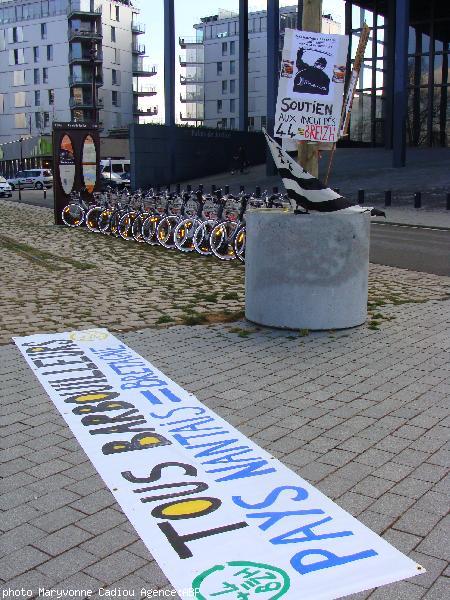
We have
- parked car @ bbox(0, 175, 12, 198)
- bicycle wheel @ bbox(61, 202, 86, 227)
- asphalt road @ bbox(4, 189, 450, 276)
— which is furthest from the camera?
parked car @ bbox(0, 175, 12, 198)

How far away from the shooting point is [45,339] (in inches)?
273

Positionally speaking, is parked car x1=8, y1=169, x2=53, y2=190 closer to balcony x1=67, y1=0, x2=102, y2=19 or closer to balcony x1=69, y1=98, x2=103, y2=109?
balcony x1=69, y1=98, x2=103, y2=109

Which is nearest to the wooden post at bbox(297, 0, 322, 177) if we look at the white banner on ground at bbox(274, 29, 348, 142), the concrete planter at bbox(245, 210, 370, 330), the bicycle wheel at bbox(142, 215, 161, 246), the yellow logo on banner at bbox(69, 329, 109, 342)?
the white banner on ground at bbox(274, 29, 348, 142)

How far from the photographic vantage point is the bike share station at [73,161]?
19.8 m

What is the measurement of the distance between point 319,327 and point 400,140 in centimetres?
3015

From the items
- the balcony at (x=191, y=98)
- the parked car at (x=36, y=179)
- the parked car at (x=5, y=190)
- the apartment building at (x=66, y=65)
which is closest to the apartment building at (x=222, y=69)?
the balcony at (x=191, y=98)

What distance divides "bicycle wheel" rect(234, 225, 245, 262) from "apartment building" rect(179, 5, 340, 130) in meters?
72.1

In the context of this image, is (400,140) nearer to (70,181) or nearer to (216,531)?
(70,181)

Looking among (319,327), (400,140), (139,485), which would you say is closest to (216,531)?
(139,485)

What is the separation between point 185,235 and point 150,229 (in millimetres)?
1617

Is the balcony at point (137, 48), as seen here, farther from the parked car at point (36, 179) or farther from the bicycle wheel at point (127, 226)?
the bicycle wheel at point (127, 226)

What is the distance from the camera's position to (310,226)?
22.6 feet

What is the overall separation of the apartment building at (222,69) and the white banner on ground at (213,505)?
79.9m

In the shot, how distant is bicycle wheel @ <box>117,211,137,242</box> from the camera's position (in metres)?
15.9
